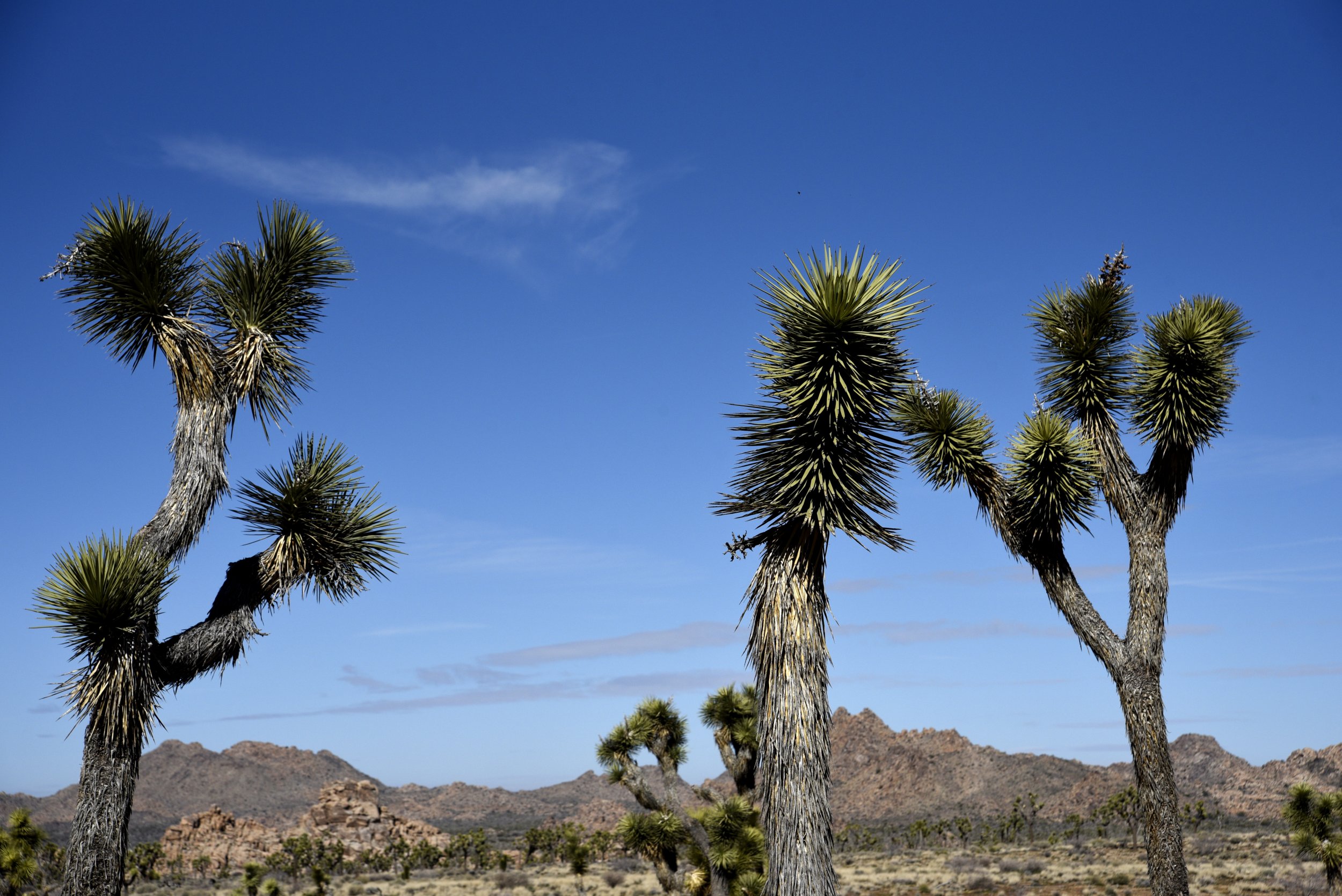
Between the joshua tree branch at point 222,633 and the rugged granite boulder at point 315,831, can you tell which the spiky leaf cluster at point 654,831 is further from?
the rugged granite boulder at point 315,831

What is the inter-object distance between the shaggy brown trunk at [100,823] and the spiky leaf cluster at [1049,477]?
11378 mm

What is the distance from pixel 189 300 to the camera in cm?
1220

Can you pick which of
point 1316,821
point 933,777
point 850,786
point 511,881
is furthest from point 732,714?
point 850,786

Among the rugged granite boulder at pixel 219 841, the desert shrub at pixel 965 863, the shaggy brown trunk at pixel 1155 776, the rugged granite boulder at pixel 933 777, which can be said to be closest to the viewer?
the shaggy brown trunk at pixel 1155 776

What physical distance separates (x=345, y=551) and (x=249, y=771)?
10647 centimetres

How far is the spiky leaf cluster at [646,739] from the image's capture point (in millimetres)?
18250

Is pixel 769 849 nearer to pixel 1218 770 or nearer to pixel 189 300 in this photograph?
pixel 189 300

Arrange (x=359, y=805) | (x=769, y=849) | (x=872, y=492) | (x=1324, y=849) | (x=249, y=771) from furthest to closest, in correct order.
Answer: (x=249, y=771)
(x=359, y=805)
(x=1324, y=849)
(x=872, y=492)
(x=769, y=849)

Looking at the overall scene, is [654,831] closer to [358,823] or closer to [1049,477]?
[1049,477]

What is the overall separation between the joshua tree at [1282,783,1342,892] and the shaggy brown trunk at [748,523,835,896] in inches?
751

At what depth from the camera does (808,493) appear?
9.86 m

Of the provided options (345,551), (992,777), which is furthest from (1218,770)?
(345,551)

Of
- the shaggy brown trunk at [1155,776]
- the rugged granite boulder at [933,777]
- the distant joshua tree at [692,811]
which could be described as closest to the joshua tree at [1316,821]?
the shaggy brown trunk at [1155,776]

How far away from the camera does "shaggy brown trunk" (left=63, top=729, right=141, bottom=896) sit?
988cm
